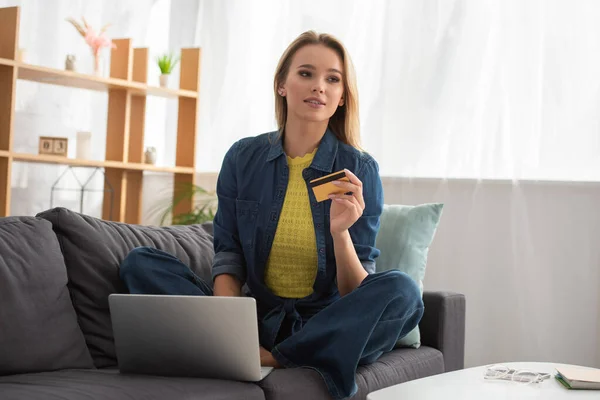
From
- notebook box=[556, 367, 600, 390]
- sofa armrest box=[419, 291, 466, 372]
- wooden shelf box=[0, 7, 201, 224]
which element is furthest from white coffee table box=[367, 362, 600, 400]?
wooden shelf box=[0, 7, 201, 224]

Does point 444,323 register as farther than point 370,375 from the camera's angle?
Yes

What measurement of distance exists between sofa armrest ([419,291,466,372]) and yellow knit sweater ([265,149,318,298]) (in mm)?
439

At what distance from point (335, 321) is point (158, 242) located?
66 cm

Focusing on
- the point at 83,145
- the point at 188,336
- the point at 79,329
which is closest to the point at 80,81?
the point at 83,145

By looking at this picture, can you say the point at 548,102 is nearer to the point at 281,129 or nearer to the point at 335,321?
the point at 281,129

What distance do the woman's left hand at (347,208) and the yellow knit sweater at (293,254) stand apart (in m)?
0.15

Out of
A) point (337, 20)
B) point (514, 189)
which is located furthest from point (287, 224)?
point (337, 20)

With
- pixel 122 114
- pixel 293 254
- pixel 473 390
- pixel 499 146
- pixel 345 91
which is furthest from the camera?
pixel 122 114

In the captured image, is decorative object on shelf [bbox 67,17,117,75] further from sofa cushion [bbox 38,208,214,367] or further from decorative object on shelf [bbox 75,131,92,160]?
sofa cushion [bbox 38,208,214,367]

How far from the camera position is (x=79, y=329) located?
6.67 feet

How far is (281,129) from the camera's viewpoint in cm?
240

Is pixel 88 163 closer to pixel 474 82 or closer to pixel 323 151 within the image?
pixel 474 82

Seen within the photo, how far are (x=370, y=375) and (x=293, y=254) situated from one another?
1.33 feet

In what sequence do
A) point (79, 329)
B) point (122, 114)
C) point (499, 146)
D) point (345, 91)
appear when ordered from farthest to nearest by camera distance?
1. point (122, 114)
2. point (499, 146)
3. point (345, 91)
4. point (79, 329)
